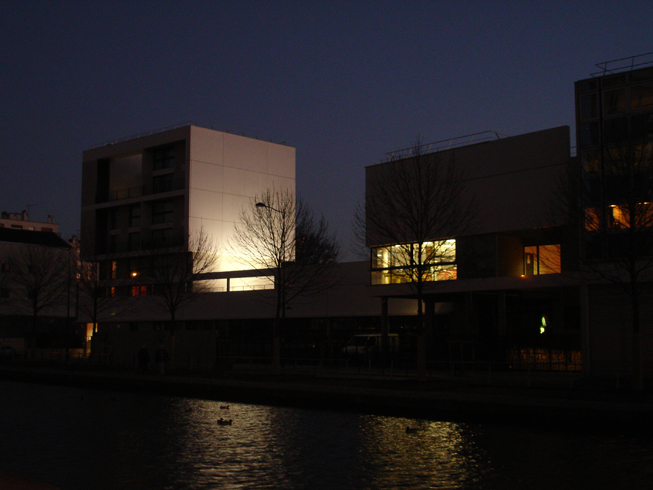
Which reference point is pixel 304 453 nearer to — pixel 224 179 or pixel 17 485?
pixel 17 485

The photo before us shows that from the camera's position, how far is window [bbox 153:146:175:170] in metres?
68.3

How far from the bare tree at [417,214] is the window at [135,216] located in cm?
3630

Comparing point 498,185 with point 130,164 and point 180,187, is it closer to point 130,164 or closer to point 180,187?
point 180,187

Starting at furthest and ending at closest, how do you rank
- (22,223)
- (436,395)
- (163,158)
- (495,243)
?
(22,223) < (163,158) < (495,243) < (436,395)

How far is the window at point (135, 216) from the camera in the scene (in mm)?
70375

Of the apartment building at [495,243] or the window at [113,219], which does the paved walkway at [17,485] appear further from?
the window at [113,219]

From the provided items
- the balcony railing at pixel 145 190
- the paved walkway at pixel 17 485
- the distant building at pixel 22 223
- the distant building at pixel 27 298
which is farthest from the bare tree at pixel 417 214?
the distant building at pixel 22 223

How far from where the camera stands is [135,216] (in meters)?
70.9

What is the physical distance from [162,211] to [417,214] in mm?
43894

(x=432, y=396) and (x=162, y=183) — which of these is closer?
(x=432, y=396)

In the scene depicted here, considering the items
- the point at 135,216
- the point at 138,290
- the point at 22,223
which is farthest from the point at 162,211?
the point at 22,223

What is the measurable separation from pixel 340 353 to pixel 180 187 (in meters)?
29.6

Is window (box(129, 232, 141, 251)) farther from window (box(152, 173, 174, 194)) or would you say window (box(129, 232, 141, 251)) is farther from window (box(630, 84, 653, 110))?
window (box(630, 84, 653, 110))

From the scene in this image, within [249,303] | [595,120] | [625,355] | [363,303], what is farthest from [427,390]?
[249,303]
